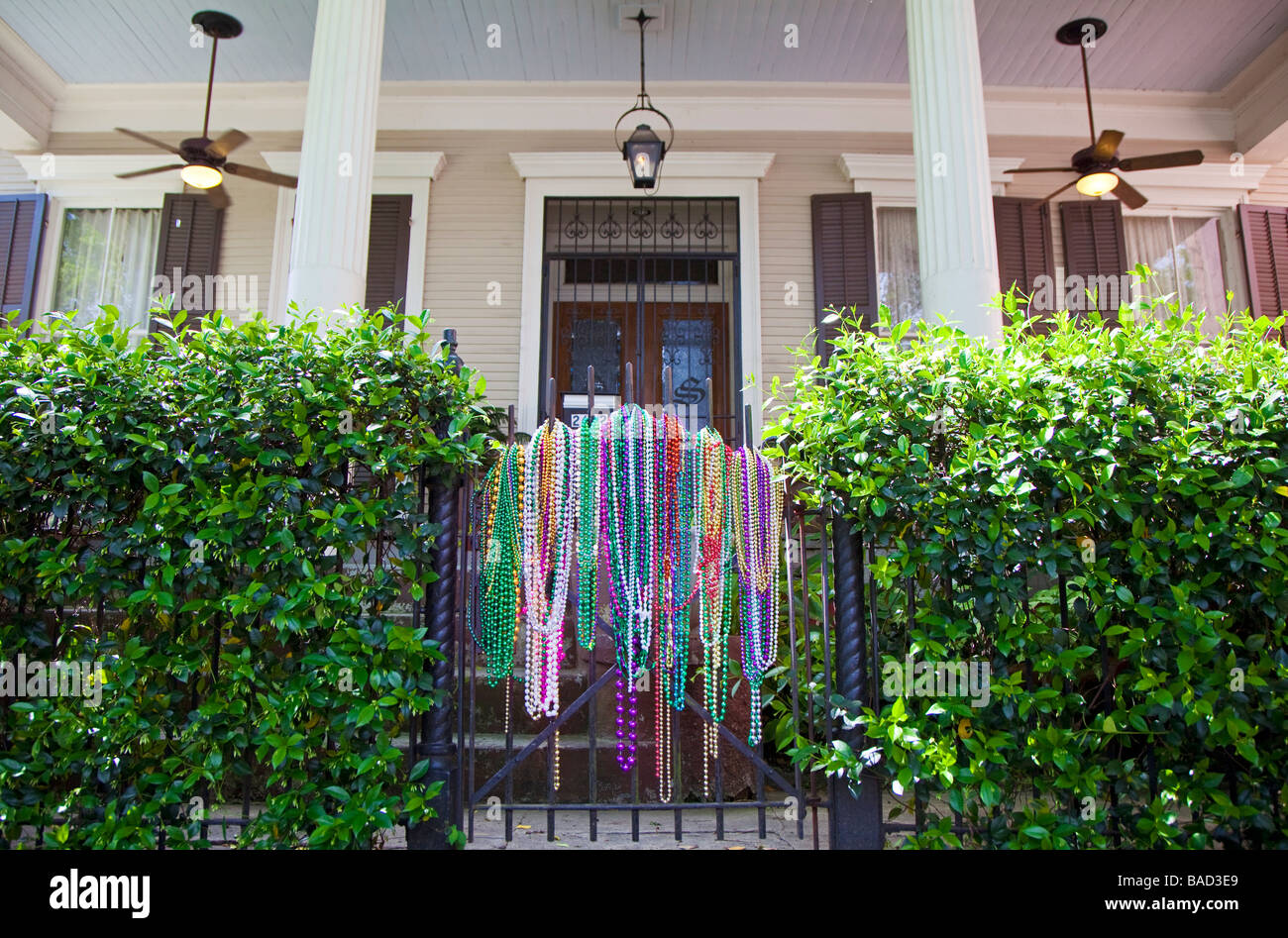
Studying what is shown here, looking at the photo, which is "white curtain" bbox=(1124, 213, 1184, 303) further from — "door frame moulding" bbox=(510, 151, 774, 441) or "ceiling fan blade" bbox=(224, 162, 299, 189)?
"ceiling fan blade" bbox=(224, 162, 299, 189)

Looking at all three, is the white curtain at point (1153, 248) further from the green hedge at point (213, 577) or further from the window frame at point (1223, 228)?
the green hedge at point (213, 577)

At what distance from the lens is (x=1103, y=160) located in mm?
6719

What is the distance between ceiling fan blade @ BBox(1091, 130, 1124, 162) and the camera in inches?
259

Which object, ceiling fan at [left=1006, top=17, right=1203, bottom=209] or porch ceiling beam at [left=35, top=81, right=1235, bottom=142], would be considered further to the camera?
porch ceiling beam at [left=35, top=81, right=1235, bottom=142]

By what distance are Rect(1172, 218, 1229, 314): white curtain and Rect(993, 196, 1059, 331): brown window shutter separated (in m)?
1.50

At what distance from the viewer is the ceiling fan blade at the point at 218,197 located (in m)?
7.34

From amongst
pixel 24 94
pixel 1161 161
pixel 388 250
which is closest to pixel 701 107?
pixel 388 250

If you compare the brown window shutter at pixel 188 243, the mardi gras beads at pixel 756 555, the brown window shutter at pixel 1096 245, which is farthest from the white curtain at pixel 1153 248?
the brown window shutter at pixel 188 243

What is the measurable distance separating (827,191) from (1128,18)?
281cm

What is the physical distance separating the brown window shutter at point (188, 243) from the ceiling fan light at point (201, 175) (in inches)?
37.6

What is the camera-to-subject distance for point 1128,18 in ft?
22.5

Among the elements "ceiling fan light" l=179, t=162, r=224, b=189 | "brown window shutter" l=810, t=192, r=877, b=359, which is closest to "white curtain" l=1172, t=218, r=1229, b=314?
"brown window shutter" l=810, t=192, r=877, b=359
